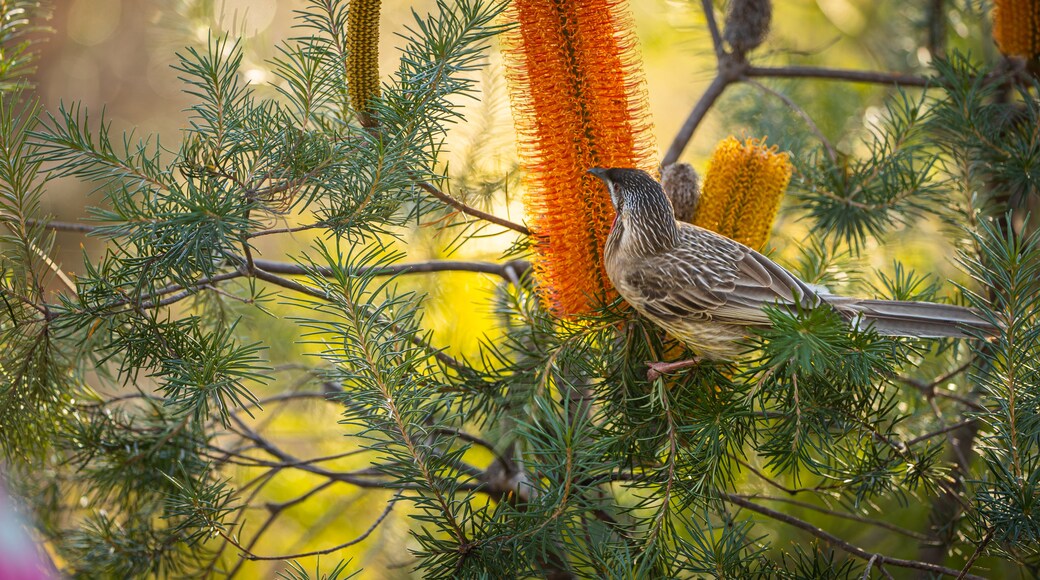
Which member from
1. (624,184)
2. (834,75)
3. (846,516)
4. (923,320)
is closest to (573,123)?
(624,184)

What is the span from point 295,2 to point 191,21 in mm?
978

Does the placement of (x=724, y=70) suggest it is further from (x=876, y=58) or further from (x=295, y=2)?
(x=295, y=2)

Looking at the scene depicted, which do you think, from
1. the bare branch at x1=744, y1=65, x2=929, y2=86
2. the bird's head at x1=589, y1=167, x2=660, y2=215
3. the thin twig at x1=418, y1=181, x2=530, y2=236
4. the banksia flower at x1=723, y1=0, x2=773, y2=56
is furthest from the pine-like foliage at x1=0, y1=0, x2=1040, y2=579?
the banksia flower at x1=723, y1=0, x2=773, y2=56

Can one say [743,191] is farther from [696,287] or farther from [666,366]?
[666,366]

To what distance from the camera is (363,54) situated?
83 cm

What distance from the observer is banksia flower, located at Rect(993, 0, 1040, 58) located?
3.80ft

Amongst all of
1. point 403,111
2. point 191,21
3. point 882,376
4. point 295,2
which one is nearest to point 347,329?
point 403,111

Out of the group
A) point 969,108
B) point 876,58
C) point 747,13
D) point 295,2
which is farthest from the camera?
point 295,2

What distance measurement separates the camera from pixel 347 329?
0.78 meters

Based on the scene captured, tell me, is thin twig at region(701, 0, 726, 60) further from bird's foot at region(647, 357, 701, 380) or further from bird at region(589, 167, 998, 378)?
bird's foot at region(647, 357, 701, 380)

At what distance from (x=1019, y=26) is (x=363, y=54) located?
97 cm

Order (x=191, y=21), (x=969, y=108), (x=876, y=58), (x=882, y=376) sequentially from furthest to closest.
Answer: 1. (x=876, y=58)
2. (x=191, y=21)
3. (x=969, y=108)
4. (x=882, y=376)

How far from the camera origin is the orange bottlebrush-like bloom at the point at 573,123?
2.83 ft

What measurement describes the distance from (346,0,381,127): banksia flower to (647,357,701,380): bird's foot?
1.34ft
